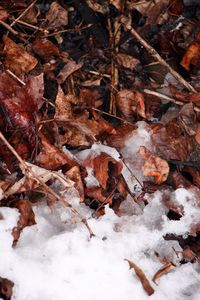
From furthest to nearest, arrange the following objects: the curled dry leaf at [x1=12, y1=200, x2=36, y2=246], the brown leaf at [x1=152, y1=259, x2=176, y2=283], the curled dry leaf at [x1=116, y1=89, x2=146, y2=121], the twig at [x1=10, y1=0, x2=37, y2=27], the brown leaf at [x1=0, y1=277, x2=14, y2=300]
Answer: the curled dry leaf at [x1=116, y1=89, x2=146, y2=121], the twig at [x1=10, y1=0, x2=37, y2=27], the brown leaf at [x1=152, y1=259, x2=176, y2=283], the curled dry leaf at [x1=12, y1=200, x2=36, y2=246], the brown leaf at [x1=0, y1=277, x2=14, y2=300]

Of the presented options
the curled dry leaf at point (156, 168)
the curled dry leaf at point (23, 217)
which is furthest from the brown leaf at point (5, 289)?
the curled dry leaf at point (156, 168)

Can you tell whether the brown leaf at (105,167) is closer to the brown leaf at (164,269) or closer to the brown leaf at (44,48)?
the brown leaf at (164,269)

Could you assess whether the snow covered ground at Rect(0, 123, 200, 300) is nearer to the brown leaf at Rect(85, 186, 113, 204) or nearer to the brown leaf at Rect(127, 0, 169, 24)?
the brown leaf at Rect(85, 186, 113, 204)

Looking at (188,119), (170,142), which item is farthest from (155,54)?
(170,142)

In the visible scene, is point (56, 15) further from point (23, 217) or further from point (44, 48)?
point (23, 217)

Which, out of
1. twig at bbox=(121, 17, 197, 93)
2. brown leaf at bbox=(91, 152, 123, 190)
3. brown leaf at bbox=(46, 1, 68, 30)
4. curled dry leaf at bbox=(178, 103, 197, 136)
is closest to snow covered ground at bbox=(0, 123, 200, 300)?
brown leaf at bbox=(91, 152, 123, 190)

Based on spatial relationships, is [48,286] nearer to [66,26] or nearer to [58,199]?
[58,199]
